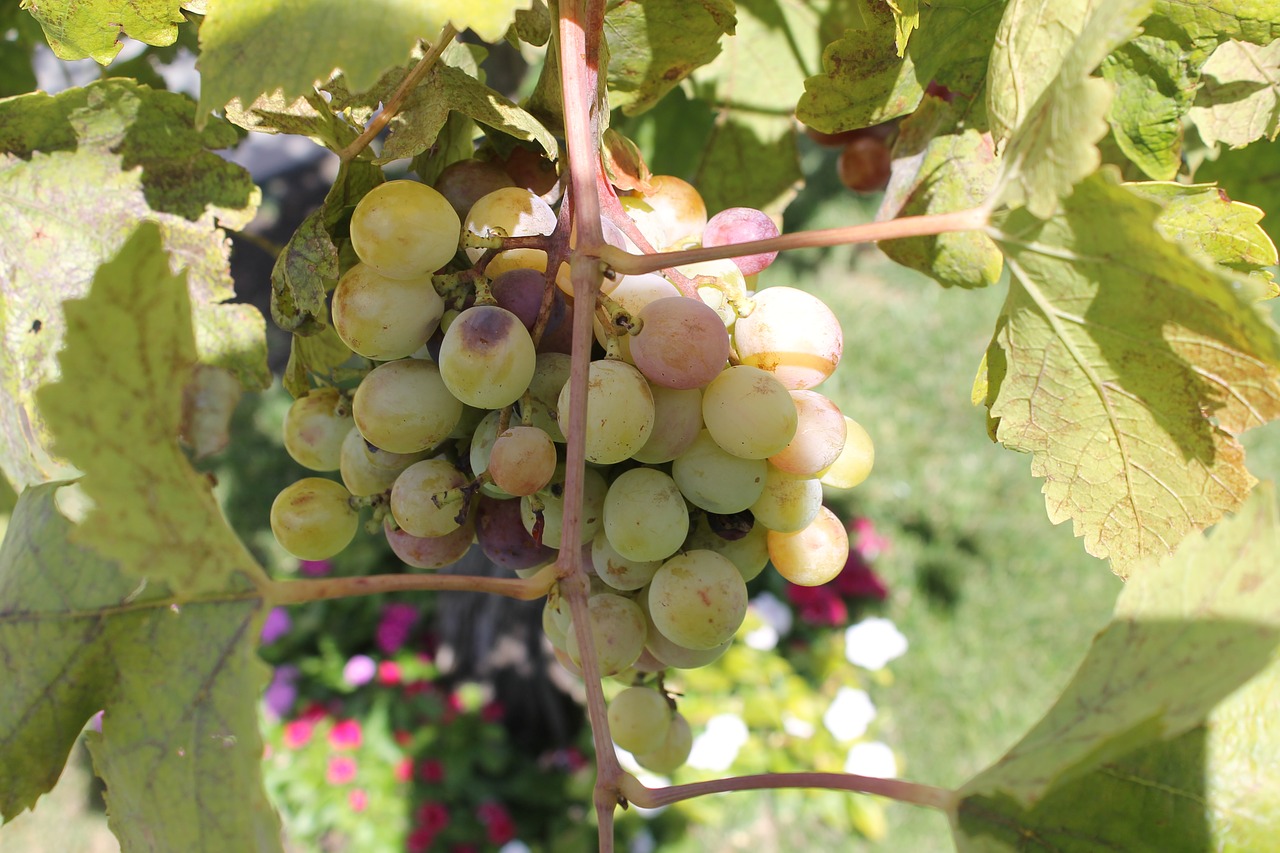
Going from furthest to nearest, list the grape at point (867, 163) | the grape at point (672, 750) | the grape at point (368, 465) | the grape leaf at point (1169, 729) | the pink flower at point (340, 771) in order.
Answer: the pink flower at point (340, 771) < the grape at point (867, 163) < the grape at point (672, 750) < the grape at point (368, 465) < the grape leaf at point (1169, 729)

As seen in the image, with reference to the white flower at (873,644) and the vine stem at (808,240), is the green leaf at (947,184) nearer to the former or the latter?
the vine stem at (808,240)

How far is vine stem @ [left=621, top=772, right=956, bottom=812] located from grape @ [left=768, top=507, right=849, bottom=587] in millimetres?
180

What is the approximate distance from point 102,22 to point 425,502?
1.40 ft

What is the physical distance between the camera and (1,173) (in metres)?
0.80

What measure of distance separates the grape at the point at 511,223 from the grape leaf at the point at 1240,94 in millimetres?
580

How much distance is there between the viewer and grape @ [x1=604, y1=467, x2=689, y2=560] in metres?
0.61

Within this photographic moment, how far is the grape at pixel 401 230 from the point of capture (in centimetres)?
59

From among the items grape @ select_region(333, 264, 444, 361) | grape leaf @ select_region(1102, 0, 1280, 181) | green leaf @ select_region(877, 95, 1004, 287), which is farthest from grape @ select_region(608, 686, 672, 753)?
grape leaf @ select_region(1102, 0, 1280, 181)

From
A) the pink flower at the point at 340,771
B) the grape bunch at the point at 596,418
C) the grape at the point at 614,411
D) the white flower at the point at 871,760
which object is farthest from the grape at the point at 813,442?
the pink flower at the point at 340,771

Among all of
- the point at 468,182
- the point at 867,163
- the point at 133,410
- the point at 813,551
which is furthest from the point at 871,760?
the point at 133,410

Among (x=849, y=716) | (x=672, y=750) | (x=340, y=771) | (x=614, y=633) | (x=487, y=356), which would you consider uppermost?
(x=487, y=356)

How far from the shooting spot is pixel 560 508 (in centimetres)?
64

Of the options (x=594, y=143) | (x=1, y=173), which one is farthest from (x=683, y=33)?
(x=1, y=173)

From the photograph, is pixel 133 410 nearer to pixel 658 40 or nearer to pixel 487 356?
pixel 487 356
